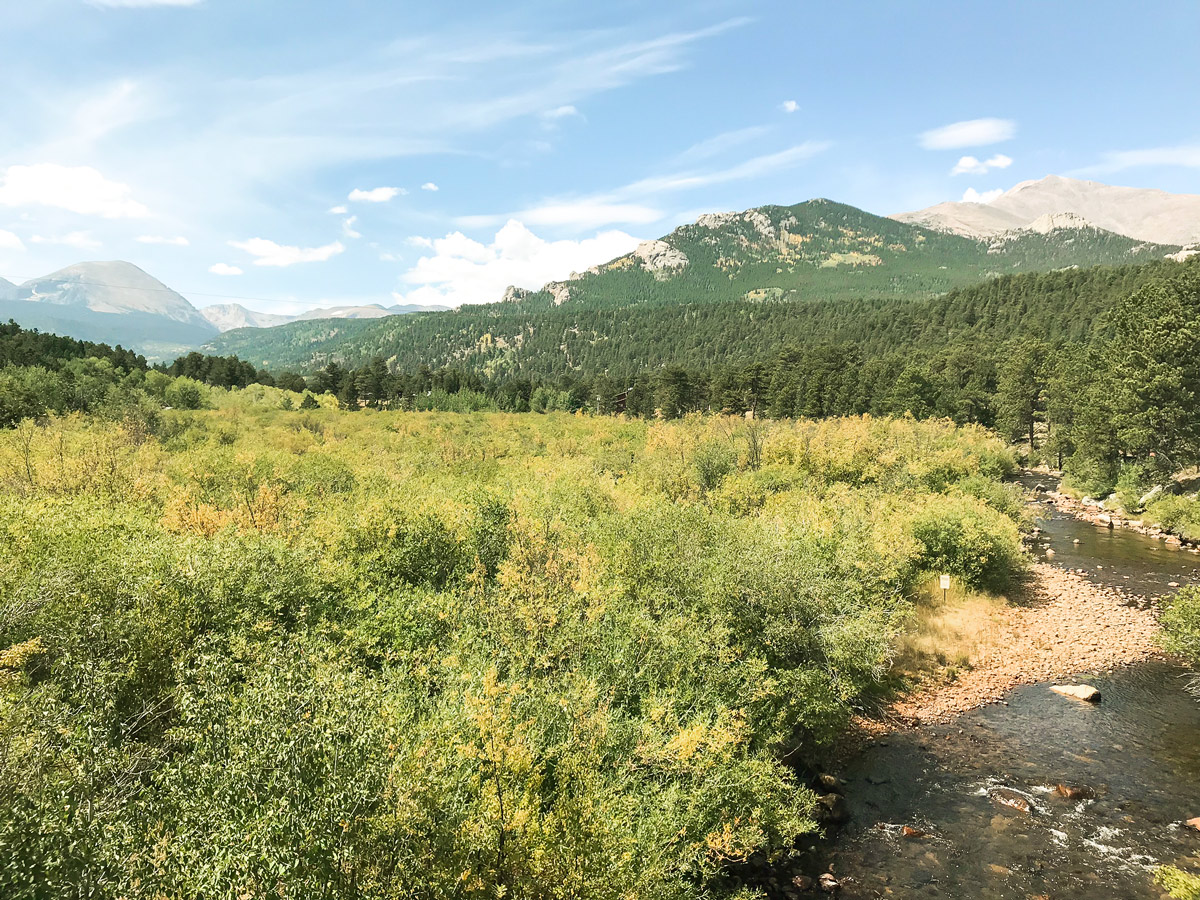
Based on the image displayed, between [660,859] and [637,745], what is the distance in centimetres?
291

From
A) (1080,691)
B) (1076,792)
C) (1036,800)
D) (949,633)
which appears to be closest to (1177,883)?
(1036,800)

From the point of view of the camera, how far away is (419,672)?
678 inches

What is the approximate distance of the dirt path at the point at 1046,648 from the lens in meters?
30.1

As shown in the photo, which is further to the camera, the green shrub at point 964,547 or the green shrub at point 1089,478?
the green shrub at point 1089,478

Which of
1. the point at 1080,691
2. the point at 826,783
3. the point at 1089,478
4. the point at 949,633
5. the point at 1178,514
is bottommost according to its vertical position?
the point at 826,783

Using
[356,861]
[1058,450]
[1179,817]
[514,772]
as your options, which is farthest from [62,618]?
[1058,450]

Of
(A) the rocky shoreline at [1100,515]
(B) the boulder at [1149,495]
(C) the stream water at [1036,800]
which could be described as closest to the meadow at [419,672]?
(C) the stream water at [1036,800]

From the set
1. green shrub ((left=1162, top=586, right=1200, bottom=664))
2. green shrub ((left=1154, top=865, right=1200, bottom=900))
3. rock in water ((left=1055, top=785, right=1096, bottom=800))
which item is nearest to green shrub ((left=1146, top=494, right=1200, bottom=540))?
green shrub ((left=1162, top=586, right=1200, bottom=664))

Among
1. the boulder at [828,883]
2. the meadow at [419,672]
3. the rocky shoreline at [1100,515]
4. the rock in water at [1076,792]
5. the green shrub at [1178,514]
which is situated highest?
the meadow at [419,672]

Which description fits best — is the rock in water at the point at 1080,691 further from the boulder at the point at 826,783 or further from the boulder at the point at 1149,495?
the boulder at the point at 1149,495

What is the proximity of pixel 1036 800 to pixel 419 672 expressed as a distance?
2428 centimetres

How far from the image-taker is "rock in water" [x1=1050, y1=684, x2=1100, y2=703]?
29.2 metres

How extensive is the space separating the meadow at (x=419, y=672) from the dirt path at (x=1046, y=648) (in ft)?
7.78

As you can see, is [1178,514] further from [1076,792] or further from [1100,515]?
[1076,792]
